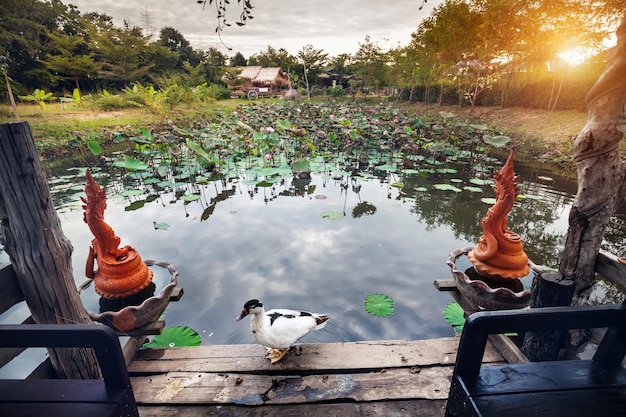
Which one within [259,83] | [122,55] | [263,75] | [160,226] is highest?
[263,75]

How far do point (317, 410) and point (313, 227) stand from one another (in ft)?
10.2

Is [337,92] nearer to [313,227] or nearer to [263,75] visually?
[263,75]

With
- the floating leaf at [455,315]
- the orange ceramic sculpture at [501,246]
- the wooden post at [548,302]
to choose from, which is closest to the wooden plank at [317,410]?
the wooden post at [548,302]

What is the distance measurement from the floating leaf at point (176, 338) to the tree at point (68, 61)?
2276 centimetres

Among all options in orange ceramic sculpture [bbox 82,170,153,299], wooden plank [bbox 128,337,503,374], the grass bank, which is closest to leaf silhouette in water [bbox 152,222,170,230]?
orange ceramic sculpture [bbox 82,170,153,299]

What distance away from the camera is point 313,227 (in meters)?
4.64

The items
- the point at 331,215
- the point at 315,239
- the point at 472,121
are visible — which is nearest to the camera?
the point at 315,239

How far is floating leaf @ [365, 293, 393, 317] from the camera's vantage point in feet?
9.55

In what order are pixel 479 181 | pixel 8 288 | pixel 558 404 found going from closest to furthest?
pixel 558 404, pixel 8 288, pixel 479 181

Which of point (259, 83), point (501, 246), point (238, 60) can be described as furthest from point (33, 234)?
point (238, 60)

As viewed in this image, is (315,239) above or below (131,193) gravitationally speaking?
below

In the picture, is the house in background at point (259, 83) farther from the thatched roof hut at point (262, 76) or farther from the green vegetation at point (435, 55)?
the green vegetation at point (435, 55)

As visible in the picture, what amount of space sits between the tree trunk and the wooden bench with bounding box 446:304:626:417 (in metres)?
0.97

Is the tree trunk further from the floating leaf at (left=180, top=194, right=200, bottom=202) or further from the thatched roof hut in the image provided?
the thatched roof hut
